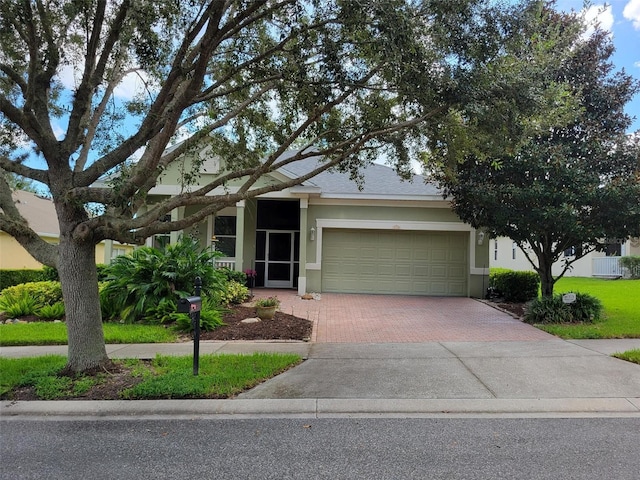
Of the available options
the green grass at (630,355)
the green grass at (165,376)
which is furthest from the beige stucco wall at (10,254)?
the green grass at (630,355)

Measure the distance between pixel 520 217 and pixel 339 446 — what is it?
26.2 feet

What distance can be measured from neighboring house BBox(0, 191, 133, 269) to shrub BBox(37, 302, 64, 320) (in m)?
4.76

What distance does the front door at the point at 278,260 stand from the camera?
17156 millimetres

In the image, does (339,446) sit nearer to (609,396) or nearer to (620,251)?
(609,396)

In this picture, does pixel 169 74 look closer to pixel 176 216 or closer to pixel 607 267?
pixel 176 216

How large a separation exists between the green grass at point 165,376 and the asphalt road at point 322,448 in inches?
23.9

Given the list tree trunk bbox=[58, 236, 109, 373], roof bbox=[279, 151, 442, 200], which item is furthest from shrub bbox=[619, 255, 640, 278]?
tree trunk bbox=[58, 236, 109, 373]

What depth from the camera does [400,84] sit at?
5656 millimetres

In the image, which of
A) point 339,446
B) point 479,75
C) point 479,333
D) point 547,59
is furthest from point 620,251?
point 339,446

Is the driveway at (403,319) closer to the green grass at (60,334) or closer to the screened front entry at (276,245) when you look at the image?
the screened front entry at (276,245)

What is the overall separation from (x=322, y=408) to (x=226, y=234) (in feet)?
40.9

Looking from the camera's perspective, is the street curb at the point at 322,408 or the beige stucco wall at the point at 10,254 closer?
the street curb at the point at 322,408

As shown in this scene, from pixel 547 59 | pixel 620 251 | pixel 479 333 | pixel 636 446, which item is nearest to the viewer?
pixel 636 446

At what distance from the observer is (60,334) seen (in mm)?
8547
